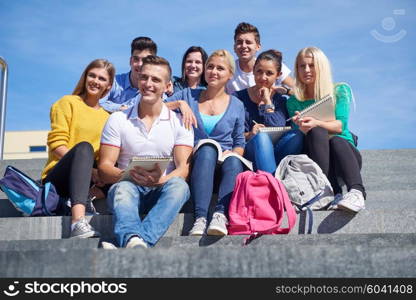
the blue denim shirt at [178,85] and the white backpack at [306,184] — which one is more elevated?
the blue denim shirt at [178,85]

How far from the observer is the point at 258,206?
3510 millimetres

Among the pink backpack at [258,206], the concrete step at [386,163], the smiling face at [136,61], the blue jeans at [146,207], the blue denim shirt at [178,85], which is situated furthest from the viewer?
the concrete step at [386,163]

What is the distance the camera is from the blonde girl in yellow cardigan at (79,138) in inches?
150

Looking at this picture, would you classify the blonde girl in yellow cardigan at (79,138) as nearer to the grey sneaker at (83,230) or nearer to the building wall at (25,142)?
the grey sneaker at (83,230)

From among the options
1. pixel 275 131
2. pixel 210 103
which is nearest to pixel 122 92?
pixel 210 103

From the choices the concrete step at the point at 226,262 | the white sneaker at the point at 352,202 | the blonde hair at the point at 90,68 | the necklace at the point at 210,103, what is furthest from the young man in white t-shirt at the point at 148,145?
the concrete step at the point at 226,262

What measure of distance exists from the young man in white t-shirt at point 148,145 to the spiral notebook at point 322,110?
84 cm

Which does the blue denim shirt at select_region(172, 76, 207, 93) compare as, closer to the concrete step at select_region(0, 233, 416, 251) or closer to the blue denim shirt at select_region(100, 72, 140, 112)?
the blue denim shirt at select_region(100, 72, 140, 112)

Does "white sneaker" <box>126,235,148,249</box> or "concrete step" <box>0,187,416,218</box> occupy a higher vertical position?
"concrete step" <box>0,187,416,218</box>

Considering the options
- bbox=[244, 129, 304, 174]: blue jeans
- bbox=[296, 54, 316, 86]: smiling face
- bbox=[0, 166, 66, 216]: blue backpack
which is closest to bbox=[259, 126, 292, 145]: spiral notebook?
bbox=[244, 129, 304, 174]: blue jeans

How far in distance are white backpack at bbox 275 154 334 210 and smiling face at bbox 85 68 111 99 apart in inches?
61.8

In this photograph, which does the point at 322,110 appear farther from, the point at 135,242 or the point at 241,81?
the point at 135,242

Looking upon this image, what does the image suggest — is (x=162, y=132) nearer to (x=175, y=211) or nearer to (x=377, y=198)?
(x=175, y=211)

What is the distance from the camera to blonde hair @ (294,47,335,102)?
4398mm
